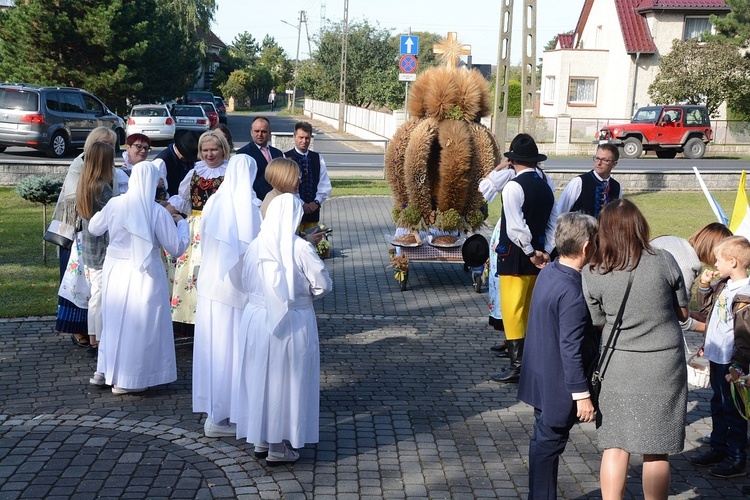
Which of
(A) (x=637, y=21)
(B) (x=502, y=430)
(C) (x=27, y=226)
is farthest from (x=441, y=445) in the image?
(A) (x=637, y=21)

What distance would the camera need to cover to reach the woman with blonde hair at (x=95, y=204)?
6941 millimetres

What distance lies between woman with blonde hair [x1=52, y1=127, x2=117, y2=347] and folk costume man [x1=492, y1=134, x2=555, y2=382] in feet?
10.9

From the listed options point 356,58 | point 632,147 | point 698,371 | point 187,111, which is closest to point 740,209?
point 698,371

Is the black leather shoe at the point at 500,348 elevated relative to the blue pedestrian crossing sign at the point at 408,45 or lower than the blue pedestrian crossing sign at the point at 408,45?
lower

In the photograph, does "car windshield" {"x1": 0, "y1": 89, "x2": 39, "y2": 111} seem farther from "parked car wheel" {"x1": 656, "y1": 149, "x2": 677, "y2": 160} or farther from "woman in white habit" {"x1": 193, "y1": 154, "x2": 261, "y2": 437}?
"parked car wheel" {"x1": 656, "y1": 149, "x2": 677, "y2": 160}

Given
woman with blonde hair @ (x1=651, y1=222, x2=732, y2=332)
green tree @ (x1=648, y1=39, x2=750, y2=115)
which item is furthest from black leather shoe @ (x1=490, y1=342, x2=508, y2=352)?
green tree @ (x1=648, y1=39, x2=750, y2=115)

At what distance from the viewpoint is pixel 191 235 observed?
7.70 meters

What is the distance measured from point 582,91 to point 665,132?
1420 centimetres

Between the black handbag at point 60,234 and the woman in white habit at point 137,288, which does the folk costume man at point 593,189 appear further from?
the black handbag at point 60,234

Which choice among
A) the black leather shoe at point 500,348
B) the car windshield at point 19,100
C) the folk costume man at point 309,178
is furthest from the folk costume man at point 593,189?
the car windshield at point 19,100

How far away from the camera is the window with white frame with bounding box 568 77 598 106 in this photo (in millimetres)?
46844

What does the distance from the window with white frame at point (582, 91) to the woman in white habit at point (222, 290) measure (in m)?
43.3

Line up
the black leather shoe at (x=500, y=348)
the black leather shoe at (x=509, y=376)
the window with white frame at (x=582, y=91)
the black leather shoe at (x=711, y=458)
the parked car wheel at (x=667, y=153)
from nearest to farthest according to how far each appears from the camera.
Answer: the black leather shoe at (x=711, y=458)
the black leather shoe at (x=509, y=376)
the black leather shoe at (x=500, y=348)
the parked car wheel at (x=667, y=153)
the window with white frame at (x=582, y=91)

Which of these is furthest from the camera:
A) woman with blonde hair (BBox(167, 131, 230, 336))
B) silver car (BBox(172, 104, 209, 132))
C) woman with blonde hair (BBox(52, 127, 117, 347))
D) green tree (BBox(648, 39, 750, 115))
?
silver car (BBox(172, 104, 209, 132))
